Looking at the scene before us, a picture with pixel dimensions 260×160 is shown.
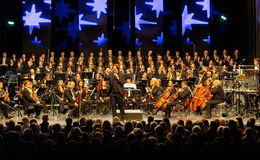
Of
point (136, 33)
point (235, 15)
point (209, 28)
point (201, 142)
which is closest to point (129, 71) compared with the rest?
point (136, 33)

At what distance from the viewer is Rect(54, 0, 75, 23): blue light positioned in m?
17.0

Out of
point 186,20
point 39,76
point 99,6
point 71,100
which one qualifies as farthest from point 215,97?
point 99,6

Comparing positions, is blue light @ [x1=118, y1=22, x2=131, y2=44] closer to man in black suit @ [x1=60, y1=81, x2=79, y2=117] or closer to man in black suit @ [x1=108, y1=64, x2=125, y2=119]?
man in black suit @ [x1=60, y1=81, x2=79, y2=117]

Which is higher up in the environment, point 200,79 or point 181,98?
point 200,79

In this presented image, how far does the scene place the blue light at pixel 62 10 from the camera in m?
17.0

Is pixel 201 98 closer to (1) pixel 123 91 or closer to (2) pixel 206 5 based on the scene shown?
(1) pixel 123 91

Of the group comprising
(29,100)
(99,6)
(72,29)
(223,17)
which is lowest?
(29,100)

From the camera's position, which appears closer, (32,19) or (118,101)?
(118,101)

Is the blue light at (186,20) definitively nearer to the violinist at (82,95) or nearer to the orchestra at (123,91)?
the orchestra at (123,91)

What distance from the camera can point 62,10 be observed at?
1706 centimetres

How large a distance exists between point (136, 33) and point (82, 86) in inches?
→ 267

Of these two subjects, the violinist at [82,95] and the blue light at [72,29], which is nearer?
the violinist at [82,95]

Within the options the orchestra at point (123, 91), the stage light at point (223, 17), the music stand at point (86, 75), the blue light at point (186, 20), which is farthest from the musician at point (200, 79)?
the stage light at point (223, 17)

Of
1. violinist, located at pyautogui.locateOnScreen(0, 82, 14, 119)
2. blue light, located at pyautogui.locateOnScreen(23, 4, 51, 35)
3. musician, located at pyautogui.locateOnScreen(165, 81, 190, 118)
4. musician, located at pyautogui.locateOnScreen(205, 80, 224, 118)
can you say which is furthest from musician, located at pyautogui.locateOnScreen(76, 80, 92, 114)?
blue light, located at pyautogui.locateOnScreen(23, 4, 51, 35)
